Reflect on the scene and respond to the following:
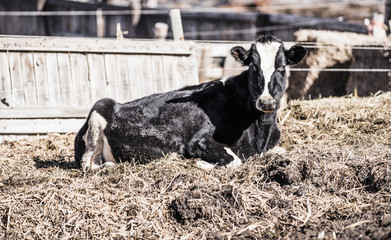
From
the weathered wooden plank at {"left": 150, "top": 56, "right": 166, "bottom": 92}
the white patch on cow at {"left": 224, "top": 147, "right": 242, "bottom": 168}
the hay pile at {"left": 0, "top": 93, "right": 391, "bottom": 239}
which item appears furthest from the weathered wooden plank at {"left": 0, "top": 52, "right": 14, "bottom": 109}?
the white patch on cow at {"left": 224, "top": 147, "right": 242, "bottom": 168}

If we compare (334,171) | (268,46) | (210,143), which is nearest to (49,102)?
(210,143)

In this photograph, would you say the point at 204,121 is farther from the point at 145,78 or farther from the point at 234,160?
the point at 145,78

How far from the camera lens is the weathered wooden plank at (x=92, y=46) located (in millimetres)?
8719

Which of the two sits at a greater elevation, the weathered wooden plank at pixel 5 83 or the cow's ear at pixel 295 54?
the cow's ear at pixel 295 54

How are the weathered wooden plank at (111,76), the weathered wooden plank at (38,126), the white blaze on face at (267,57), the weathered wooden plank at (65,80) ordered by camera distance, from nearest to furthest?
1. the white blaze on face at (267,57)
2. the weathered wooden plank at (38,126)
3. the weathered wooden plank at (65,80)
4. the weathered wooden plank at (111,76)

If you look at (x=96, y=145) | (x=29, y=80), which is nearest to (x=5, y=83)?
(x=29, y=80)

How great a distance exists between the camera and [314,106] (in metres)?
8.00

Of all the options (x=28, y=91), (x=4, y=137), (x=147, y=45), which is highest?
(x=147, y=45)

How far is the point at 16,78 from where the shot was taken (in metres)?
8.77

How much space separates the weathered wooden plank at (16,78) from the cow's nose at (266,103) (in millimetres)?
4725

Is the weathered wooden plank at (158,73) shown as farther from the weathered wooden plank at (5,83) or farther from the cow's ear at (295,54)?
the cow's ear at (295,54)

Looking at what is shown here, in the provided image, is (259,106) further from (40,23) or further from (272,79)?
(40,23)

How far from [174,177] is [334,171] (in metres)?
1.55

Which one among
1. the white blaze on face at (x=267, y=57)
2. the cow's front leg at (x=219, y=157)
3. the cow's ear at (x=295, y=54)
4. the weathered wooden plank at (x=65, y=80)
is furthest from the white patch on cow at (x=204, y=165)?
the weathered wooden plank at (x=65, y=80)
